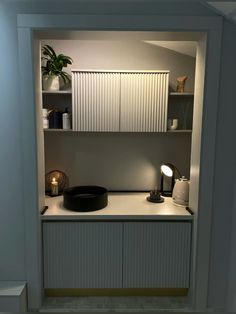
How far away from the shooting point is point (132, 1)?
1.88 m

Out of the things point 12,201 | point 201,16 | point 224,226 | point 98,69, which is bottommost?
point 224,226

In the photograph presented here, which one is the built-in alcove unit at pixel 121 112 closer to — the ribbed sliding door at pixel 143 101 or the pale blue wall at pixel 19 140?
the ribbed sliding door at pixel 143 101

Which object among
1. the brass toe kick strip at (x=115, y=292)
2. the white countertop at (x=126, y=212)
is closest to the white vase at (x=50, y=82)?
the white countertop at (x=126, y=212)

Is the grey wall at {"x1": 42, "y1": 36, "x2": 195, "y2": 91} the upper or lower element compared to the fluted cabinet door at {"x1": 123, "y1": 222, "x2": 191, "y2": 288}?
upper

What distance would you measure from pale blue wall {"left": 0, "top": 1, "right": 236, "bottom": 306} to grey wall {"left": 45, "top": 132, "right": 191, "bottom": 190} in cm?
66

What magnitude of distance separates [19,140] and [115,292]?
145 cm

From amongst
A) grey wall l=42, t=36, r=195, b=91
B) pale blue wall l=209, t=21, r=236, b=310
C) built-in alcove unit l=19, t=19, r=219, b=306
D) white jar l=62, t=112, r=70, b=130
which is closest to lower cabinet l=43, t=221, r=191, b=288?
pale blue wall l=209, t=21, r=236, b=310

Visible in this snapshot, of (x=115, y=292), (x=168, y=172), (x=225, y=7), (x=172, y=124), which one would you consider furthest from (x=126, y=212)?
(x=225, y=7)

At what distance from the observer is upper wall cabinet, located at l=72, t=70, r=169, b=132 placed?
2.44 metres

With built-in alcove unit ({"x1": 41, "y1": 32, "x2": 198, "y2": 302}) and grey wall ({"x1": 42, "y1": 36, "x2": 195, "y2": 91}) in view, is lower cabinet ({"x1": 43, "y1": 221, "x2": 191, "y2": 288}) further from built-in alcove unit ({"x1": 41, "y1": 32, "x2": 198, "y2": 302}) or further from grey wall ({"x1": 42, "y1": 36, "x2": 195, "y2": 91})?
grey wall ({"x1": 42, "y1": 36, "x2": 195, "y2": 91})

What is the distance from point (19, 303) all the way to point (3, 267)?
293 millimetres

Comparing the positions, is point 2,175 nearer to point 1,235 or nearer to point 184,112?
point 1,235

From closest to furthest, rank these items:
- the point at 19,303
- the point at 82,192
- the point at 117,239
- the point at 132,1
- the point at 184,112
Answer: the point at 132,1 < the point at 19,303 < the point at 117,239 < the point at 82,192 < the point at 184,112

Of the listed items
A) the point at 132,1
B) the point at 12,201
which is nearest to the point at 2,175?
the point at 12,201
